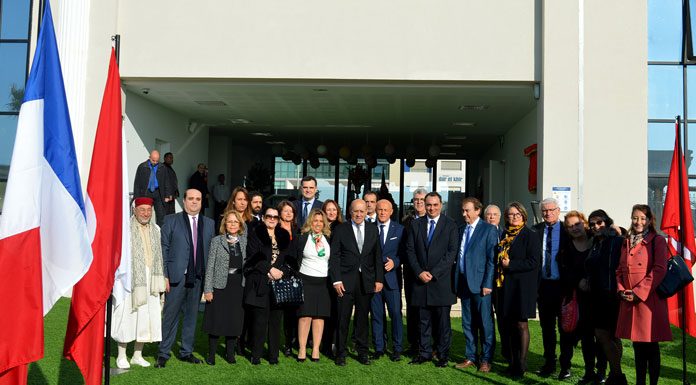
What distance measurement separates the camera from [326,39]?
43.0 ft

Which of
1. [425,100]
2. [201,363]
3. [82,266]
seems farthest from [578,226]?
[425,100]

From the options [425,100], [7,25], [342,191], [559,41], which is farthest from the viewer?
[342,191]

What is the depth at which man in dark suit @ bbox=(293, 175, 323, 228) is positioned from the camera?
9.49 meters

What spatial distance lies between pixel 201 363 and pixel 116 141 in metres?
3.71

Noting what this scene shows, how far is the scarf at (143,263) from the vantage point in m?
7.48

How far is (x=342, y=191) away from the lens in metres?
30.2

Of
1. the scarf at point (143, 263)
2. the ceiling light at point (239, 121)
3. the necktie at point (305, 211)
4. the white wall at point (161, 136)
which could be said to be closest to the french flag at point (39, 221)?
the scarf at point (143, 263)

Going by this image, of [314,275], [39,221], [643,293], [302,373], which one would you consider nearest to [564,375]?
[643,293]

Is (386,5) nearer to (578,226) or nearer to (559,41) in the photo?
(559,41)

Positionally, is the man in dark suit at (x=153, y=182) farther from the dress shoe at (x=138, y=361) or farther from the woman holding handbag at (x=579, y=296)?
the woman holding handbag at (x=579, y=296)

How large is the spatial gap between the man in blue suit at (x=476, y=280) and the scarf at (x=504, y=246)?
151 mm

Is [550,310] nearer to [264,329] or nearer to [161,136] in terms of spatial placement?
[264,329]

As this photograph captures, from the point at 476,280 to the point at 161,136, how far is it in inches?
409

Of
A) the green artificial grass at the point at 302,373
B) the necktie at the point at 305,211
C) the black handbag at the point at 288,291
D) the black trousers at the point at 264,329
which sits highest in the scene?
the necktie at the point at 305,211
